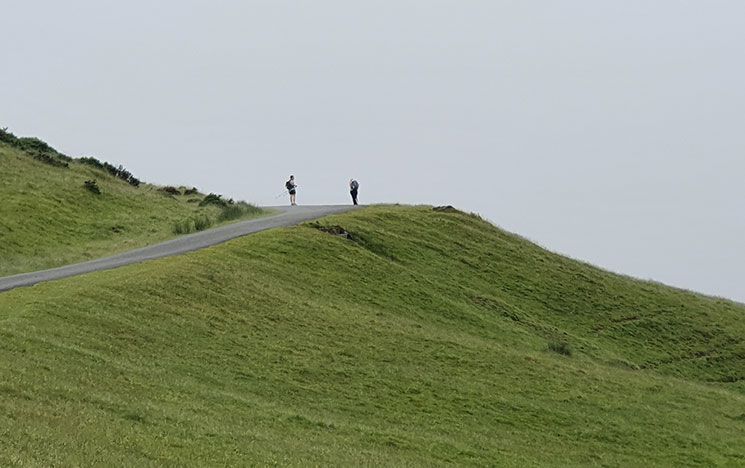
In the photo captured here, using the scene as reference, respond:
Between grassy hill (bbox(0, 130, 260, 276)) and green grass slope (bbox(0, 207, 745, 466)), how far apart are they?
7.04 metres

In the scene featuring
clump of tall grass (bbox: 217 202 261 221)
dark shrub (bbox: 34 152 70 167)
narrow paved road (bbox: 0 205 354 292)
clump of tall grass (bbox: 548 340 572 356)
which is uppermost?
dark shrub (bbox: 34 152 70 167)

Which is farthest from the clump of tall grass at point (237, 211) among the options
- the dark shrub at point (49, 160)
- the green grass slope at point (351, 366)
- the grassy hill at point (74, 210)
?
the dark shrub at point (49, 160)

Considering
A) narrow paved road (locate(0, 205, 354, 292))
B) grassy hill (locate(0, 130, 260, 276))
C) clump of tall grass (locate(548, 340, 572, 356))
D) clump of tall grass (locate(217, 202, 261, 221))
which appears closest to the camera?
narrow paved road (locate(0, 205, 354, 292))

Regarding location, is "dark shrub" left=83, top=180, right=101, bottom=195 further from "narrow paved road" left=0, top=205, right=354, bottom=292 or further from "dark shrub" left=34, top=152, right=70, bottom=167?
"narrow paved road" left=0, top=205, right=354, bottom=292

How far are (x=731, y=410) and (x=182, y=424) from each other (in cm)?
2241

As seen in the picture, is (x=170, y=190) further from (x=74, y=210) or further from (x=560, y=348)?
(x=560, y=348)

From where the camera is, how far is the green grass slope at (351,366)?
16969 mm

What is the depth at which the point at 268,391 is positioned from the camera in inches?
890

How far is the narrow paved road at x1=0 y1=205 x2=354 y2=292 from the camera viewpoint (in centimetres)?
3112

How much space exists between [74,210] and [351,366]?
25.9m

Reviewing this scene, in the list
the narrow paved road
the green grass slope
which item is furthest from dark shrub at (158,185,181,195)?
the green grass slope

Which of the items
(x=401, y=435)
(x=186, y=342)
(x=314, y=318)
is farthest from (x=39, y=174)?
(x=401, y=435)

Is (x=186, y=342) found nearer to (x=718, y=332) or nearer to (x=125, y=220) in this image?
(x=125, y=220)

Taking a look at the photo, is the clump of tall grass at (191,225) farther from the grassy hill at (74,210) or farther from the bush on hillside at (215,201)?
the bush on hillside at (215,201)
